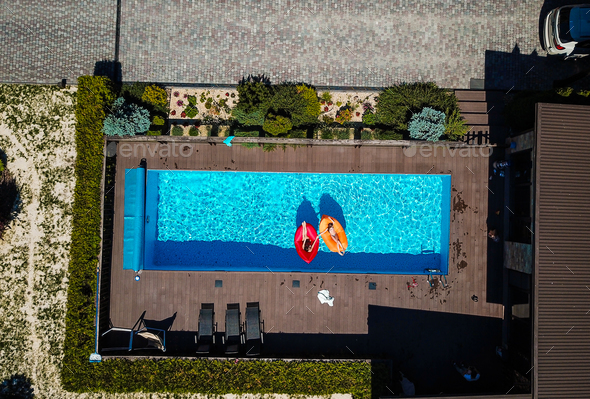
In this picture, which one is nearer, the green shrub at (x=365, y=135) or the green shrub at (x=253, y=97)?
the green shrub at (x=253, y=97)

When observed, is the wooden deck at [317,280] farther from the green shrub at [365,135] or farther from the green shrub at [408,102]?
the green shrub at [408,102]

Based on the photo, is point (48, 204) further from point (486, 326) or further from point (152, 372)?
point (486, 326)

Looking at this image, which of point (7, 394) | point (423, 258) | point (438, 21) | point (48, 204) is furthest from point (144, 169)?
point (438, 21)

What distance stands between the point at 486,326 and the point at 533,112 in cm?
1025

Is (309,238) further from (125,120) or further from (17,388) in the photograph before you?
(17,388)

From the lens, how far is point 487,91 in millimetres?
16750

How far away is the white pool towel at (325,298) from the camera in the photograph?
16.1 metres

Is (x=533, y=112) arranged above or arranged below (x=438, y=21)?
below

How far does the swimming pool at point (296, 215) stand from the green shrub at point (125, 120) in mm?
2298

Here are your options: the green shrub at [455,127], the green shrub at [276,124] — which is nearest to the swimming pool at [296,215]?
the green shrub at [455,127]

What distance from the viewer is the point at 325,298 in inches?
635

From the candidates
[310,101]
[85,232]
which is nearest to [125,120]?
[85,232]

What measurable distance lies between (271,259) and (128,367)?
827 centimetres

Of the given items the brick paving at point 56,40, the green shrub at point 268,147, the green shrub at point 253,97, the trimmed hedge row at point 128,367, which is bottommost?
the trimmed hedge row at point 128,367
